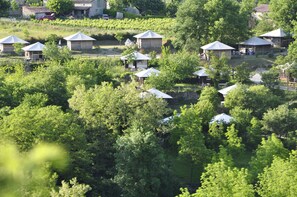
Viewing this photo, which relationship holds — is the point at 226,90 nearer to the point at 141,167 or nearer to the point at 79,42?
the point at 141,167

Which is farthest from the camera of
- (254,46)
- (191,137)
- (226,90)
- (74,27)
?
(74,27)

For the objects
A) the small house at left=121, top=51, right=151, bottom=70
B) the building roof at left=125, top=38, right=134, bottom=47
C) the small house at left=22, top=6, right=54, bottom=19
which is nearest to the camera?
the small house at left=121, top=51, right=151, bottom=70

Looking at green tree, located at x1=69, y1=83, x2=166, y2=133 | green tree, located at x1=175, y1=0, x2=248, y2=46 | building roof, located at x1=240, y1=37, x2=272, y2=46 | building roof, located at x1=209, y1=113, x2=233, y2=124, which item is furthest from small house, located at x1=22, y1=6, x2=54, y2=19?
building roof, located at x1=209, y1=113, x2=233, y2=124

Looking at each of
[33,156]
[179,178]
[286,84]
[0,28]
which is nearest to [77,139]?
[179,178]

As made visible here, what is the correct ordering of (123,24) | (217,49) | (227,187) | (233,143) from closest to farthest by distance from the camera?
(227,187)
(233,143)
(217,49)
(123,24)

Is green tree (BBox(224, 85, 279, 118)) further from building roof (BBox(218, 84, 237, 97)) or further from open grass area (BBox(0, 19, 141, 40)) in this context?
open grass area (BBox(0, 19, 141, 40))

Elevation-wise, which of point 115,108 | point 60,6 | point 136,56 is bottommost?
point 115,108

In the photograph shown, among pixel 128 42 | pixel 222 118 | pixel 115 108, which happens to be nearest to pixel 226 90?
pixel 222 118

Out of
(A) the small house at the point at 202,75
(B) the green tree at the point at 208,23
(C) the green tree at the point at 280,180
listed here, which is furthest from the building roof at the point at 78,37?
(C) the green tree at the point at 280,180
